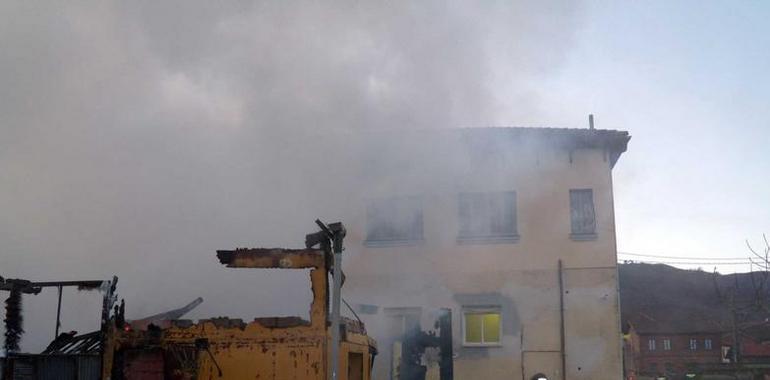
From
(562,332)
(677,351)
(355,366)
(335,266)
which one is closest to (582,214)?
(562,332)

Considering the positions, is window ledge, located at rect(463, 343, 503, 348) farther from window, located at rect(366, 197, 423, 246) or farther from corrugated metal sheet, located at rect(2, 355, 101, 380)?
corrugated metal sheet, located at rect(2, 355, 101, 380)

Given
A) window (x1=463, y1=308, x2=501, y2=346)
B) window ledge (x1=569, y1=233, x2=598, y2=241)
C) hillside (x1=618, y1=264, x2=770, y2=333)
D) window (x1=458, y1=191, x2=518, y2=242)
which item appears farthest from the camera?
hillside (x1=618, y1=264, x2=770, y2=333)

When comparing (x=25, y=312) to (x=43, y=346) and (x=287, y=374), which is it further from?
(x=287, y=374)

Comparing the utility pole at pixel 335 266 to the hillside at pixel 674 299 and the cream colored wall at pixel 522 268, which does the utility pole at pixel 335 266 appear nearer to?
the cream colored wall at pixel 522 268

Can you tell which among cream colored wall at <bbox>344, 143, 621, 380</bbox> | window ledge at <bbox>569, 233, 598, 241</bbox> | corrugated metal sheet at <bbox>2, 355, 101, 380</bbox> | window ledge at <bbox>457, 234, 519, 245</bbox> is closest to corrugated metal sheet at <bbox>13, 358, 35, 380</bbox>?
corrugated metal sheet at <bbox>2, 355, 101, 380</bbox>

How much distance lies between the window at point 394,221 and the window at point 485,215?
1158mm

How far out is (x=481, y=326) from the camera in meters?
20.3

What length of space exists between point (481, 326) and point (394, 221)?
352 cm

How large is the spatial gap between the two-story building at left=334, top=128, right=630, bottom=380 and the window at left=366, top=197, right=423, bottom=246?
3cm

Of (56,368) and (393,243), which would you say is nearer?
(56,368)

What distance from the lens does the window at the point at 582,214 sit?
2039 cm

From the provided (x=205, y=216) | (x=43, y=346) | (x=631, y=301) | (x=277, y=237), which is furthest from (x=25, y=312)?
(x=631, y=301)

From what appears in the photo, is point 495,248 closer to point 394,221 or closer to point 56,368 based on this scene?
point 394,221

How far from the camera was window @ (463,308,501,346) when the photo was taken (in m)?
20.2
